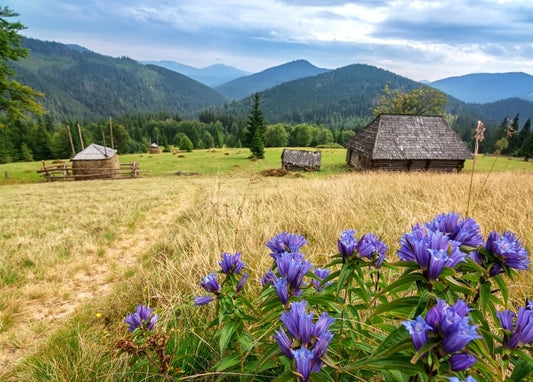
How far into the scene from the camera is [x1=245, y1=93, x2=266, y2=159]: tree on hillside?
163 ft

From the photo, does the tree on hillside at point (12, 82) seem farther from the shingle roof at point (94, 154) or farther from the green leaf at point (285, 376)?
the green leaf at point (285, 376)

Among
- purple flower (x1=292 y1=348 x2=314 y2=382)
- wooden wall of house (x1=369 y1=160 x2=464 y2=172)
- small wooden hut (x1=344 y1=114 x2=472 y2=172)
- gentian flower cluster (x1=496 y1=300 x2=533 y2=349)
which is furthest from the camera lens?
wooden wall of house (x1=369 y1=160 x2=464 y2=172)

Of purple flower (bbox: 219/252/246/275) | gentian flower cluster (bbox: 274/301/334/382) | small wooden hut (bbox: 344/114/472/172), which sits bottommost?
small wooden hut (bbox: 344/114/472/172)

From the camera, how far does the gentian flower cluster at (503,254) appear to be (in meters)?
1.17

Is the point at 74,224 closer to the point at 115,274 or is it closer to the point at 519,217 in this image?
the point at 115,274

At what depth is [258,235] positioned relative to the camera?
4.56m

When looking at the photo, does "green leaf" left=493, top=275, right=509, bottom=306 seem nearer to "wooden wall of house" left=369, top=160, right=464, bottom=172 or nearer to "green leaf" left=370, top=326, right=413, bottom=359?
"green leaf" left=370, top=326, right=413, bottom=359

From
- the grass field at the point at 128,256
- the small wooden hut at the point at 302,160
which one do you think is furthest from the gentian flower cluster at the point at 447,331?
the small wooden hut at the point at 302,160

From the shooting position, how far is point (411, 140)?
1291 inches

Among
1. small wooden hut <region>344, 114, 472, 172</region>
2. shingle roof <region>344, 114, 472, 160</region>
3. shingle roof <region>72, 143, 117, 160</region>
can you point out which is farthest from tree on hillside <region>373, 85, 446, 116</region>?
shingle roof <region>72, 143, 117, 160</region>

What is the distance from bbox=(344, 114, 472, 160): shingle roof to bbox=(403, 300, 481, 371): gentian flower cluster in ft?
106

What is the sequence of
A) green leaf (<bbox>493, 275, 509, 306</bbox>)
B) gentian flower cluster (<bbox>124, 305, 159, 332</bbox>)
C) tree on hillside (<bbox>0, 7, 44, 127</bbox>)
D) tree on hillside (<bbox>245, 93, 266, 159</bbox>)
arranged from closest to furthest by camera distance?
1. green leaf (<bbox>493, 275, 509, 306</bbox>)
2. gentian flower cluster (<bbox>124, 305, 159, 332</bbox>)
3. tree on hillside (<bbox>0, 7, 44, 127</bbox>)
4. tree on hillside (<bbox>245, 93, 266, 159</bbox>)

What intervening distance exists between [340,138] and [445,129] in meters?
89.1

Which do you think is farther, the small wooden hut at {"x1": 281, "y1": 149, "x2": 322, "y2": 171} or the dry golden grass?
the small wooden hut at {"x1": 281, "y1": 149, "x2": 322, "y2": 171}
